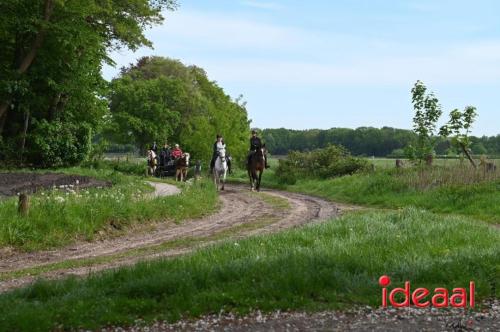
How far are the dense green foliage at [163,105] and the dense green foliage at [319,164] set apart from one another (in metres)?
5.75

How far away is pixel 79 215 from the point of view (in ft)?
43.4

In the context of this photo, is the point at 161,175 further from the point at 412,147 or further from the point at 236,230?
the point at 236,230

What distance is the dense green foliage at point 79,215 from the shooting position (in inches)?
463

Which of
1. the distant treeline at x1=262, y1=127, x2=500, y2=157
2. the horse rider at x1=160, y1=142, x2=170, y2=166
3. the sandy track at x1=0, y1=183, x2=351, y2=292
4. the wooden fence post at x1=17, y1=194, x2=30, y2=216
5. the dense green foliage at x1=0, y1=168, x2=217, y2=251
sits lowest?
the sandy track at x1=0, y1=183, x2=351, y2=292

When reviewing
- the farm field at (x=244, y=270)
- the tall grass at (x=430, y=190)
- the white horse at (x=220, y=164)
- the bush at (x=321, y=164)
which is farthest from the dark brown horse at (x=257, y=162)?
the farm field at (x=244, y=270)

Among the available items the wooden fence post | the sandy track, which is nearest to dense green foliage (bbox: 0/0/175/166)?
the sandy track

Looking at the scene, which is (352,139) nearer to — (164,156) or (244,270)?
(164,156)

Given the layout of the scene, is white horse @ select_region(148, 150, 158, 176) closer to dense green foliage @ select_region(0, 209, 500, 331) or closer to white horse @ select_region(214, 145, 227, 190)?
white horse @ select_region(214, 145, 227, 190)

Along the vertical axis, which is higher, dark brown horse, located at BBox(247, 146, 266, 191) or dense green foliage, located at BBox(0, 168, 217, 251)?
dark brown horse, located at BBox(247, 146, 266, 191)

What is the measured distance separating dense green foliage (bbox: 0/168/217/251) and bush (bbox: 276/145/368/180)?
756 inches

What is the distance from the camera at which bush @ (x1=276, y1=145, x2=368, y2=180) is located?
35656mm

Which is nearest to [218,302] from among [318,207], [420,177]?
[318,207]

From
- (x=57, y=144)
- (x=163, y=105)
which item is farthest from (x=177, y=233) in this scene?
(x=163, y=105)

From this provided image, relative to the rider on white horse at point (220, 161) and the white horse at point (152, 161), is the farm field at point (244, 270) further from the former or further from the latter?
the white horse at point (152, 161)
